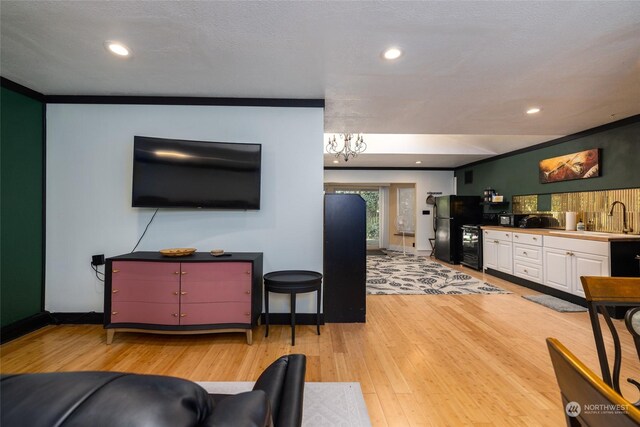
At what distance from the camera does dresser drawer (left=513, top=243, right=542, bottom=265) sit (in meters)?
4.46

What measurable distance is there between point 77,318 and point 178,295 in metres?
1.50

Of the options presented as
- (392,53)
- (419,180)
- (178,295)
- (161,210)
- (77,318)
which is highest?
(392,53)

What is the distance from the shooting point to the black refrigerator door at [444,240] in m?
6.76

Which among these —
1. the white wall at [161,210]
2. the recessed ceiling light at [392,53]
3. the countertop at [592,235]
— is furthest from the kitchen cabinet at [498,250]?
the recessed ceiling light at [392,53]

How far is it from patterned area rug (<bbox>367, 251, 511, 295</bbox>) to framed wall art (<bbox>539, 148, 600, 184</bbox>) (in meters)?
2.18

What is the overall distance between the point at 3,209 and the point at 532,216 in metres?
7.41

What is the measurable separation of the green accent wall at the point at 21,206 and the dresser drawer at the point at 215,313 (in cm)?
175

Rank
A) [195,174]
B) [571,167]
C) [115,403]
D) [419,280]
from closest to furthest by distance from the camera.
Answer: [115,403] → [195,174] → [571,167] → [419,280]

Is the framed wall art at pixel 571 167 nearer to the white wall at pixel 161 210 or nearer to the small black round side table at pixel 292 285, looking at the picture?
the white wall at pixel 161 210

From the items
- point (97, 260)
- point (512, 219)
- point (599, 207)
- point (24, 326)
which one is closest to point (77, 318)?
point (24, 326)

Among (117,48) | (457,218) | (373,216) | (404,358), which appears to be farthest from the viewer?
(373,216)

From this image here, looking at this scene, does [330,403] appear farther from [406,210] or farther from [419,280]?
[406,210]

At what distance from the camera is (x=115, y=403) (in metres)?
0.49

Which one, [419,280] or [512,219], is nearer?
[419,280]
